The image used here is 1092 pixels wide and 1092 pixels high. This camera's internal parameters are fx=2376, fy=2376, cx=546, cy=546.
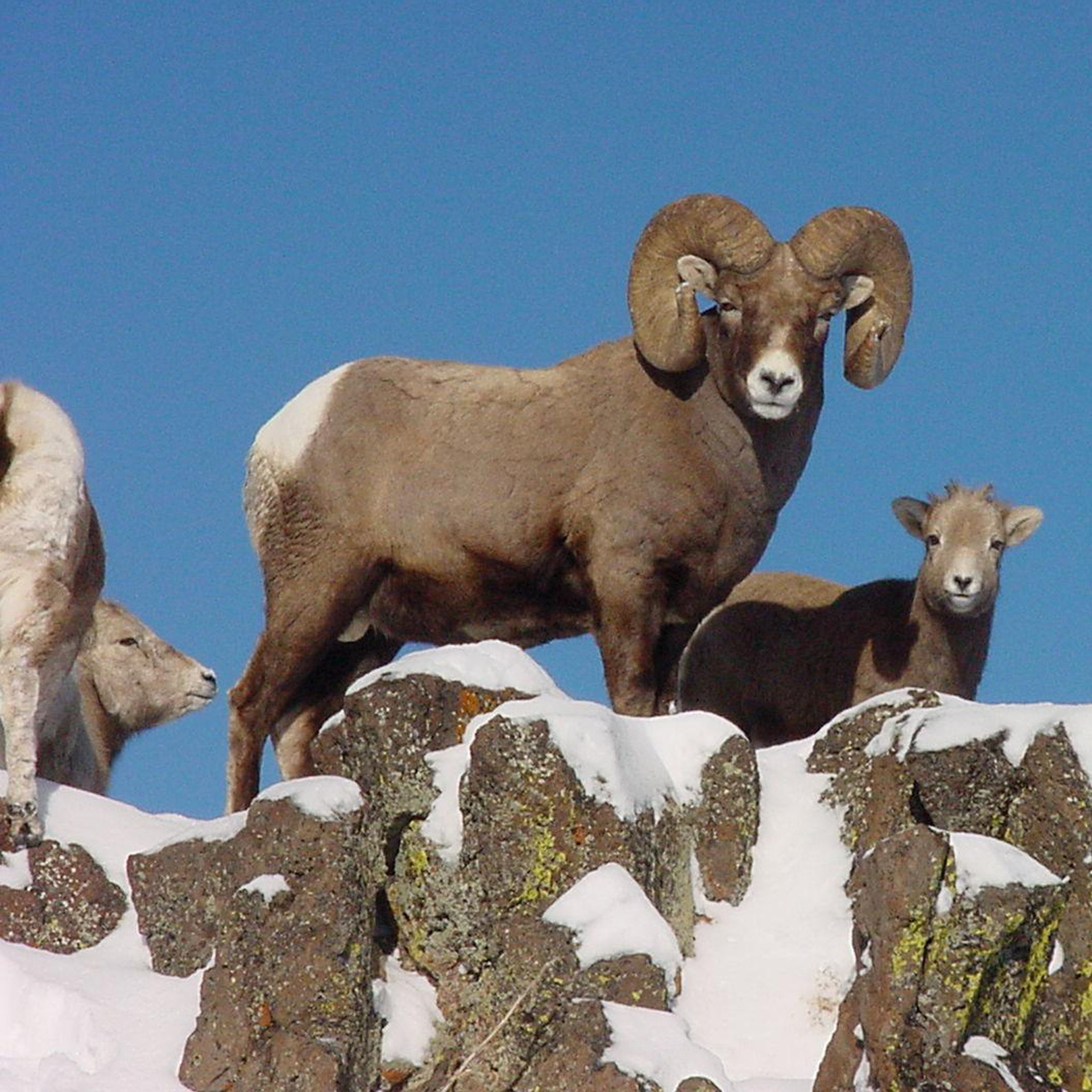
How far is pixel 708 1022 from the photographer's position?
31.4 feet

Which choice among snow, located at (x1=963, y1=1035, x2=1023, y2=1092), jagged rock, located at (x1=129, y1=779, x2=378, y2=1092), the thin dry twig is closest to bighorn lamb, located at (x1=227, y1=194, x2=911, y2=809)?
jagged rock, located at (x1=129, y1=779, x2=378, y2=1092)

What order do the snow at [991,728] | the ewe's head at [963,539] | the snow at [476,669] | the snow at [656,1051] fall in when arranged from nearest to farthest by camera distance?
the snow at [656,1051]
the snow at [991,728]
the snow at [476,669]
the ewe's head at [963,539]

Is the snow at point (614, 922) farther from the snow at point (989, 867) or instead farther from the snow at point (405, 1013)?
the snow at point (989, 867)

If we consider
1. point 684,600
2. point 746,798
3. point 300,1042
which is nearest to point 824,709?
point 684,600

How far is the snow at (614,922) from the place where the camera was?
9.00m

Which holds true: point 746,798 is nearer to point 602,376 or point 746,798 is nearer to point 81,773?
point 602,376

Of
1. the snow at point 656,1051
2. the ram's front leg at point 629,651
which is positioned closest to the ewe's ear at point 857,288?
the ram's front leg at point 629,651

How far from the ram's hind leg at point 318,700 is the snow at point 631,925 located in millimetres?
2074

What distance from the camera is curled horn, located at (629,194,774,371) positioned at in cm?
1293

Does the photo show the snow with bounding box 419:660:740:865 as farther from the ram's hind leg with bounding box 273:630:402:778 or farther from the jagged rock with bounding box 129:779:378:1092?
the ram's hind leg with bounding box 273:630:402:778

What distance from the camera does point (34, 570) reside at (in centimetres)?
1047

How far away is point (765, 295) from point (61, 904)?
5015mm

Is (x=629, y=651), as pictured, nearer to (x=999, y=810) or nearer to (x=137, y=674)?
(x=999, y=810)

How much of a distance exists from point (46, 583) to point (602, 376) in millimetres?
3834
